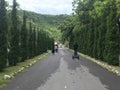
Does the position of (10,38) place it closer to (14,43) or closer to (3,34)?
(14,43)

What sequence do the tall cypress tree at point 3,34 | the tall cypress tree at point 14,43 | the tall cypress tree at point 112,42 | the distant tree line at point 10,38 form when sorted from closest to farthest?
the tall cypress tree at point 3,34 → the distant tree line at point 10,38 → the tall cypress tree at point 14,43 → the tall cypress tree at point 112,42

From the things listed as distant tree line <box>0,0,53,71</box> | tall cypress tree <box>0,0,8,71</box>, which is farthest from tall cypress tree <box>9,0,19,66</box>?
tall cypress tree <box>0,0,8,71</box>

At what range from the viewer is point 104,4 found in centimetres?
4788

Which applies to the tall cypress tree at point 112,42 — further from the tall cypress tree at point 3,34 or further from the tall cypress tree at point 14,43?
the tall cypress tree at point 3,34

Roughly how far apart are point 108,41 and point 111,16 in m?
2.31

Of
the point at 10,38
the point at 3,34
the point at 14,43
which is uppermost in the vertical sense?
the point at 3,34

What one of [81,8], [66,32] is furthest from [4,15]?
[66,32]

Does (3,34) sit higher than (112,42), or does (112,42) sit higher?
(3,34)

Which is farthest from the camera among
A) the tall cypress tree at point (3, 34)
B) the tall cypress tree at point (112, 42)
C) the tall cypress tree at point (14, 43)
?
the tall cypress tree at point (112, 42)

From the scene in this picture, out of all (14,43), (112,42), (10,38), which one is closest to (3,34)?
(14,43)

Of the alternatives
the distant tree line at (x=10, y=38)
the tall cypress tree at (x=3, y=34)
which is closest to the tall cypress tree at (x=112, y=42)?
the distant tree line at (x=10, y=38)

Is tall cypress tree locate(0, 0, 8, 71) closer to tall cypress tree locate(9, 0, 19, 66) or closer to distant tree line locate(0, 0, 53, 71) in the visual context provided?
distant tree line locate(0, 0, 53, 71)

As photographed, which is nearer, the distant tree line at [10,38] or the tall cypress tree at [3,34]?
the tall cypress tree at [3,34]

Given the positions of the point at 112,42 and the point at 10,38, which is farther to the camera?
the point at 112,42
